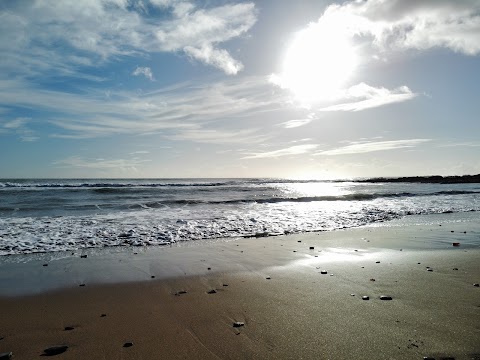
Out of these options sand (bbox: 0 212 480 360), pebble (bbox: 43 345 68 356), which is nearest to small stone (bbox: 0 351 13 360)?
sand (bbox: 0 212 480 360)

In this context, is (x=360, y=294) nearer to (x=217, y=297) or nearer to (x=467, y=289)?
(x=467, y=289)

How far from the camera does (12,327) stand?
14.8 feet

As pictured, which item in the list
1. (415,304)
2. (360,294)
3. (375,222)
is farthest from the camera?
(375,222)

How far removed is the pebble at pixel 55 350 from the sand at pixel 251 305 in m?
0.09

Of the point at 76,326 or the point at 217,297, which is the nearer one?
the point at 76,326

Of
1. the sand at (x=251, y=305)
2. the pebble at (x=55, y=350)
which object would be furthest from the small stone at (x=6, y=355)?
the pebble at (x=55, y=350)

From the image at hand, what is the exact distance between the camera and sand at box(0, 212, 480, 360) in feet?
12.3

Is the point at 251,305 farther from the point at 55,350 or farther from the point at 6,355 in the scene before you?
the point at 6,355

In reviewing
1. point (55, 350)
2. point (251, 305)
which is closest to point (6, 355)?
point (55, 350)

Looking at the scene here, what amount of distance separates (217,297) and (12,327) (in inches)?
118

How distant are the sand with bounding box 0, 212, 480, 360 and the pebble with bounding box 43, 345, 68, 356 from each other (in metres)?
0.09

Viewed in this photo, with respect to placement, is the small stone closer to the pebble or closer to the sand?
the sand

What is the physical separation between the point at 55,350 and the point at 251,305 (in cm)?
271

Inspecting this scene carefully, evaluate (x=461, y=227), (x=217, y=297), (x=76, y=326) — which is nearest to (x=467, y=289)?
(x=217, y=297)
